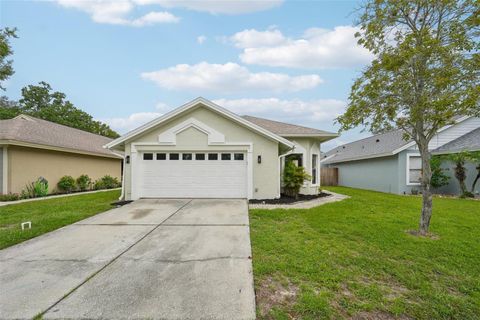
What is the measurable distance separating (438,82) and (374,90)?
1193 mm

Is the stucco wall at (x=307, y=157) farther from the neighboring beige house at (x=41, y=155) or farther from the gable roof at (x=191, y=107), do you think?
the neighboring beige house at (x=41, y=155)

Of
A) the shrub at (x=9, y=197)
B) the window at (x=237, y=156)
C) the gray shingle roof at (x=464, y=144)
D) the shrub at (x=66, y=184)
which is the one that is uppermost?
the gray shingle roof at (x=464, y=144)

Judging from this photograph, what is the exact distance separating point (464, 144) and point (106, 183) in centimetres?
2252

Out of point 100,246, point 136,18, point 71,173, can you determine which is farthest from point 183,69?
point 100,246

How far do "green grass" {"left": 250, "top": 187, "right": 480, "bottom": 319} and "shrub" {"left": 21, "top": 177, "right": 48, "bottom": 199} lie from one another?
11769 mm

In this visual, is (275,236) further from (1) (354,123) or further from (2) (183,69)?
(2) (183,69)

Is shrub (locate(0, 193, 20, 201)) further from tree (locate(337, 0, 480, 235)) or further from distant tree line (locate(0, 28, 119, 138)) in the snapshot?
distant tree line (locate(0, 28, 119, 138))

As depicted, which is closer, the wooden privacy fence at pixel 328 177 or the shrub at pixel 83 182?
the shrub at pixel 83 182

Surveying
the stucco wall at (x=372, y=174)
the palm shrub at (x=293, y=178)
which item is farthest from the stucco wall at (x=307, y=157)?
the stucco wall at (x=372, y=174)

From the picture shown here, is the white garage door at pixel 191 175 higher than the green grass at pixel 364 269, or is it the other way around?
the white garage door at pixel 191 175

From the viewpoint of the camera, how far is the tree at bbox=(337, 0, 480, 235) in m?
4.45

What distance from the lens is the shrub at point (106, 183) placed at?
16.4 metres

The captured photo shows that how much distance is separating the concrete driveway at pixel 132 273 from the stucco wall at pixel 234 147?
4.20 metres

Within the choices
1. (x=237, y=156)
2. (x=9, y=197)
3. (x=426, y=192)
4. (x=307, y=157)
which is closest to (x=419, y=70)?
(x=426, y=192)
